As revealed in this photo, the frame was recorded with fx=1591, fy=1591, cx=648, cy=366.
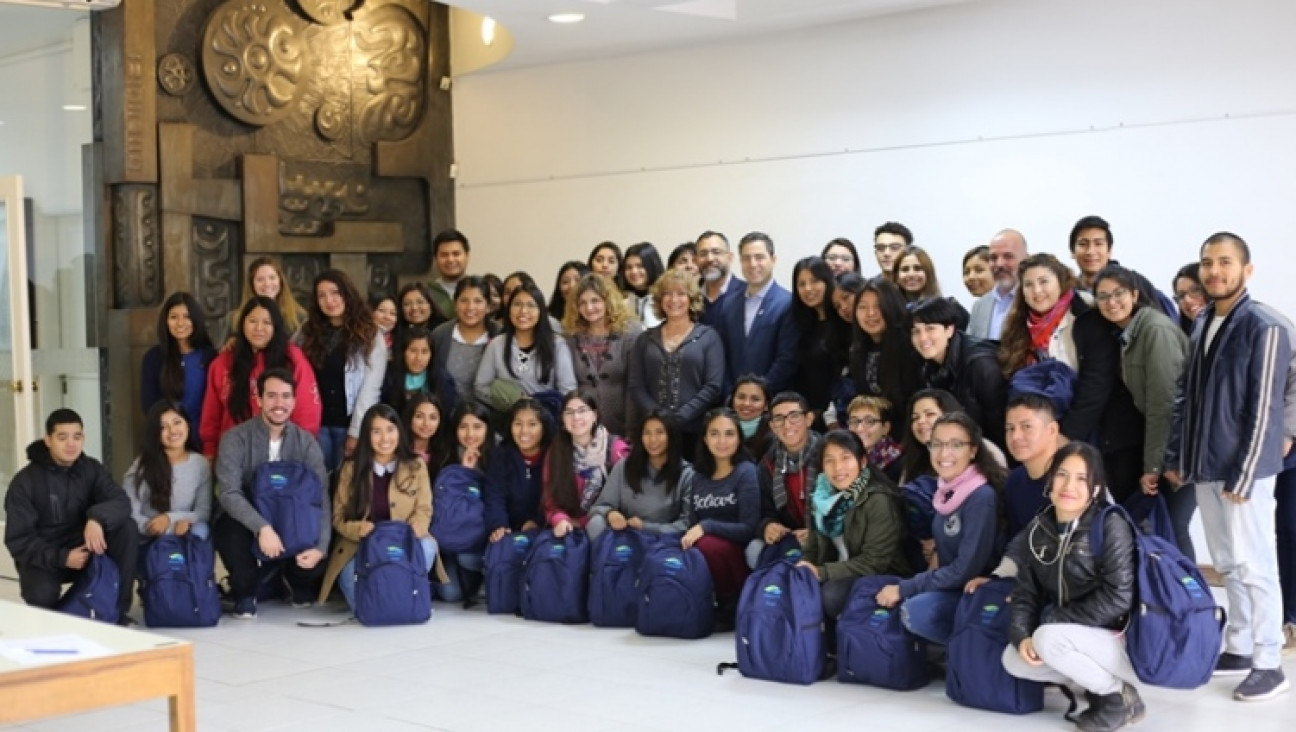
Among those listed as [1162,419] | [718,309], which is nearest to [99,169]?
[718,309]

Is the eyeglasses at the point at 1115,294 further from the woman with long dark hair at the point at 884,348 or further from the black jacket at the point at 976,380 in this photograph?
the woman with long dark hair at the point at 884,348

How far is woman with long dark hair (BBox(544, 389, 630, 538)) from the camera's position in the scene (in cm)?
754

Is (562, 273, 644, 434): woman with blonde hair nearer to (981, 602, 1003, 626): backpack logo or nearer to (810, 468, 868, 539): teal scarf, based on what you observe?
(810, 468, 868, 539): teal scarf

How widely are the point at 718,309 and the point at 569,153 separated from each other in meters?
3.07

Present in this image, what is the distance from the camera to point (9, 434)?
913cm

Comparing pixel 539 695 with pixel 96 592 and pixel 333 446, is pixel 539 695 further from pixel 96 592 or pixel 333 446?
pixel 333 446

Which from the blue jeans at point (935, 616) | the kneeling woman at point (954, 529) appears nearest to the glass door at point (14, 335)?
the kneeling woman at point (954, 529)

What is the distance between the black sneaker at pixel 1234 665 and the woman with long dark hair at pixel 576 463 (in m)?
2.87

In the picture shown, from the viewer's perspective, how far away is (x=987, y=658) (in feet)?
18.2

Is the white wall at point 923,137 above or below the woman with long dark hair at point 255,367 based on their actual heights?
above

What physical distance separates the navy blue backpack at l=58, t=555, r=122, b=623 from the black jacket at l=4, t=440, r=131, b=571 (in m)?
0.13

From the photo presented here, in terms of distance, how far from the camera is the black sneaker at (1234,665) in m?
5.95

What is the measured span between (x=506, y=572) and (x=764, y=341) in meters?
1.67

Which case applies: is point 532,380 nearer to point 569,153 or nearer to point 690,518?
point 690,518
